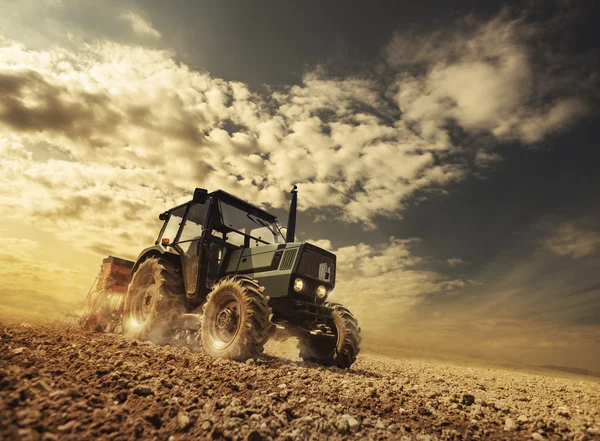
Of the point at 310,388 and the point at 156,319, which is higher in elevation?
the point at 156,319

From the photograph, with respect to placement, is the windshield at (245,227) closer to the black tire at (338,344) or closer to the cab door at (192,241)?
the cab door at (192,241)

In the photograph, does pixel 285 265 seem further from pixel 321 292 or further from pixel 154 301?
pixel 154 301

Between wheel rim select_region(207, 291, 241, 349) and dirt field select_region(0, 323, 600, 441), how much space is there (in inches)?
44.4

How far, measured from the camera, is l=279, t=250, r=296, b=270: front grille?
5.41 metres

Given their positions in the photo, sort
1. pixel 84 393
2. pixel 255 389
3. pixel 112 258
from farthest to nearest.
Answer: pixel 112 258 → pixel 255 389 → pixel 84 393

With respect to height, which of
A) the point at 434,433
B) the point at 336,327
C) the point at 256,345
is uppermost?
the point at 336,327

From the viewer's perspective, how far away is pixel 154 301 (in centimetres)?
635

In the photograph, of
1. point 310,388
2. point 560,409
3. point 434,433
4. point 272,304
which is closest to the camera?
point 434,433

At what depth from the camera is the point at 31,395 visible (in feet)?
6.14

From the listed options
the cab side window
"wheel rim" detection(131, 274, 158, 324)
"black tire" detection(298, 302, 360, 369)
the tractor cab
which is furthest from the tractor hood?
"wheel rim" detection(131, 274, 158, 324)

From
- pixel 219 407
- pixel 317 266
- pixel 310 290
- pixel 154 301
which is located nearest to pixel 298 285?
pixel 310 290

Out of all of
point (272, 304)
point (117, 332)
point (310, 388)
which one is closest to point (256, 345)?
point (272, 304)

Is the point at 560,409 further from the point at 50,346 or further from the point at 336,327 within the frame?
the point at 50,346

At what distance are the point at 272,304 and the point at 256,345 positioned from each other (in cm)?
92
